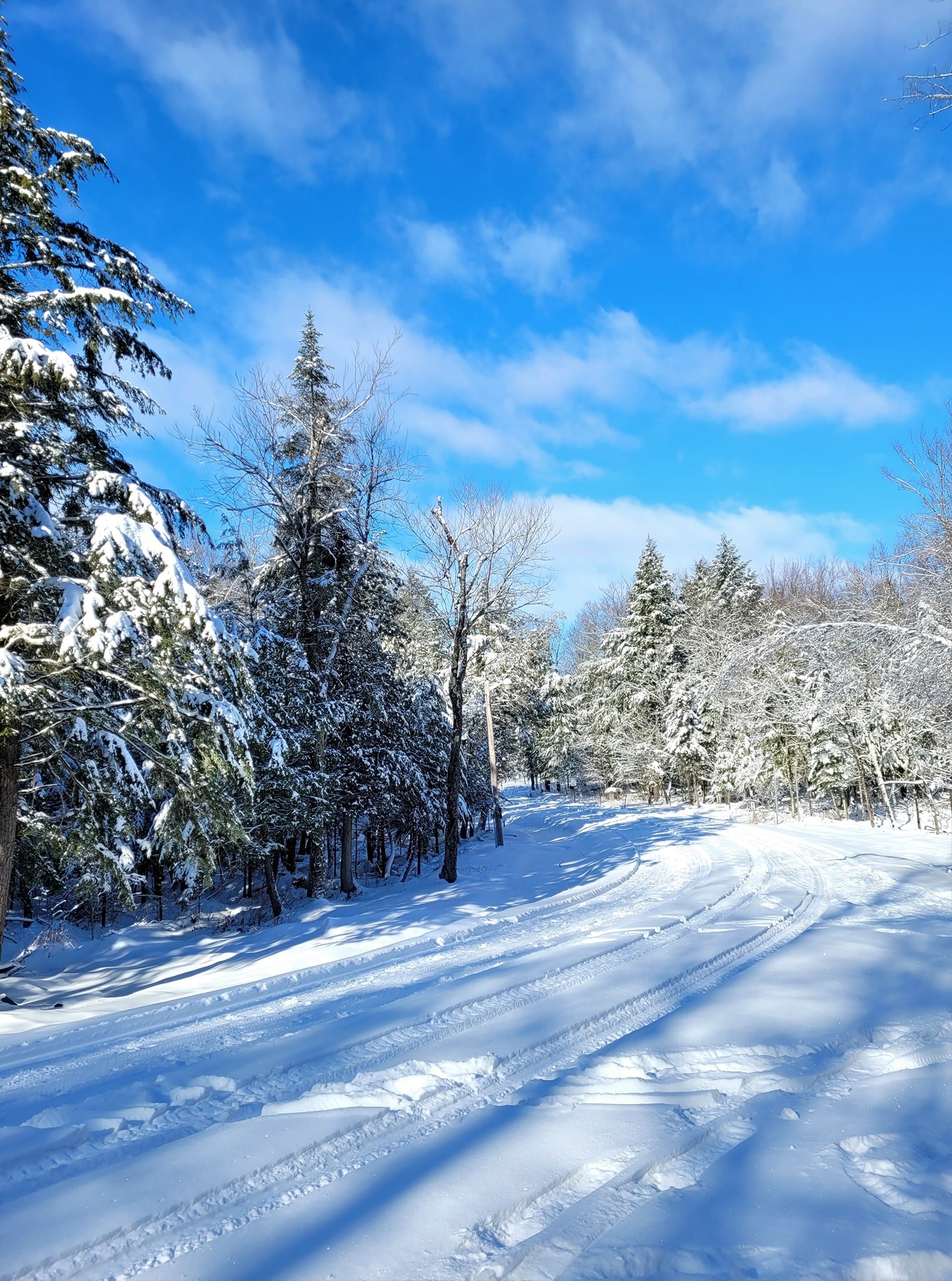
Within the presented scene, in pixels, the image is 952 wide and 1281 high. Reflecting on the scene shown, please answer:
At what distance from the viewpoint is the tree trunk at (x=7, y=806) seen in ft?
19.6

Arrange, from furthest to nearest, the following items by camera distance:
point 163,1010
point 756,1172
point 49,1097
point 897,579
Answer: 1. point 897,579
2. point 163,1010
3. point 49,1097
4. point 756,1172

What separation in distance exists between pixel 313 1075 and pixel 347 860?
11.1m

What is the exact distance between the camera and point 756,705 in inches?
430

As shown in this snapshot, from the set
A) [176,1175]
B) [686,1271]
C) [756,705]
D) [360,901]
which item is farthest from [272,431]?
[686,1271]

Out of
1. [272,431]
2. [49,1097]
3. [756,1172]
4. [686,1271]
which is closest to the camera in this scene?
[686,1271]

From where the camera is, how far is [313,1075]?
3.68 meters

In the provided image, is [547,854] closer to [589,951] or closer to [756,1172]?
[589,951]

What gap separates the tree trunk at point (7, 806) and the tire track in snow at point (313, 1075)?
3704mm

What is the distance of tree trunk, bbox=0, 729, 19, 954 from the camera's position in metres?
5.98

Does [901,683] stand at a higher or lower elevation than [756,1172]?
higher

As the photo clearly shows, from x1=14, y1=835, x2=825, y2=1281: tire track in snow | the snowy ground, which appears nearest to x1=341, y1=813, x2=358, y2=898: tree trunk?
the snowy ground

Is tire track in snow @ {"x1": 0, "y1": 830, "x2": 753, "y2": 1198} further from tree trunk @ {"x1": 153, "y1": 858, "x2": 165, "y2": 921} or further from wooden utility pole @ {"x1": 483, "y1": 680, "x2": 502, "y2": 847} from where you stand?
wooden utility pole @ {"x1": 483, "y1": 680, "x2": 502, "y2": 847}

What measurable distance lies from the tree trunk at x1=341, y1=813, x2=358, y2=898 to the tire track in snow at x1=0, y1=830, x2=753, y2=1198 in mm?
9213

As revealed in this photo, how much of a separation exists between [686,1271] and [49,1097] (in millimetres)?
3493
